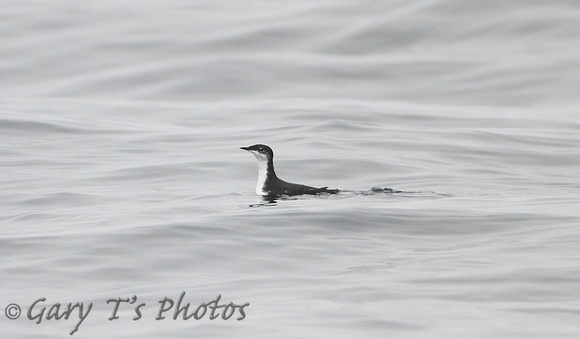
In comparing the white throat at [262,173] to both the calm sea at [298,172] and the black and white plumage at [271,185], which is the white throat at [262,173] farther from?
the calm sea at [298,172]

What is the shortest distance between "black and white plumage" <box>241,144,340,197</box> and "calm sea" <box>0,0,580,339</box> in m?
0.50

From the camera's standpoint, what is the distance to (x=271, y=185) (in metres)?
18.9

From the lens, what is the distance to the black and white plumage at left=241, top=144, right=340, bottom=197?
726 inches

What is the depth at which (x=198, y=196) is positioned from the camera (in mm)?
19016

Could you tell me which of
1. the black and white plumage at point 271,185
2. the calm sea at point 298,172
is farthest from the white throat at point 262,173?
the calm sea at point 298,172

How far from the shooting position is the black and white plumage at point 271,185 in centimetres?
1844

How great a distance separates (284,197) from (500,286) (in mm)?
6947

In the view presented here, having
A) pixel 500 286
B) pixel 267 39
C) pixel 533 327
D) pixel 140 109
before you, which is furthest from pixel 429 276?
pixel 267 39

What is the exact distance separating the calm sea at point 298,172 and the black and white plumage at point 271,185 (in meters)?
0.50

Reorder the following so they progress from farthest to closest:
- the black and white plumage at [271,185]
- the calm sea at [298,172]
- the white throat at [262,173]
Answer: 1. the white throat at [262,173]
2. the black and white plumage at [271,185]
3. the calm sea at [298,172]

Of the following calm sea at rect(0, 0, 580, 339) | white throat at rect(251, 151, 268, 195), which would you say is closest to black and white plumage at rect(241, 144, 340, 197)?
white throat at rect(251, 151, 268, 195)

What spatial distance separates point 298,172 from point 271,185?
4355 mm

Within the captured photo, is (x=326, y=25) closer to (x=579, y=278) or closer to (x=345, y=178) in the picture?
(x=345, y=178)

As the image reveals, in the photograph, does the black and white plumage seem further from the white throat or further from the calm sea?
the calm sea
